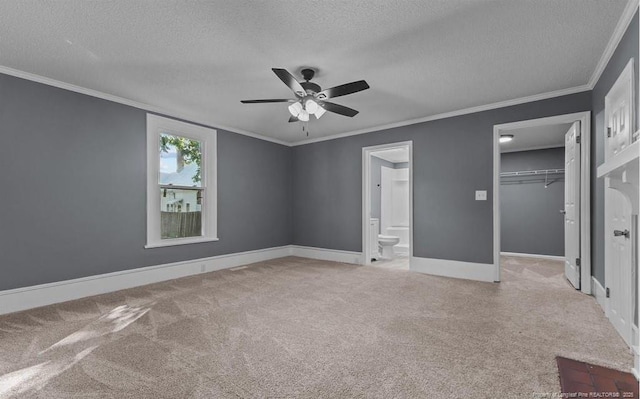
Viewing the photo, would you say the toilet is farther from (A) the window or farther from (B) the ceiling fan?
(B) the ceiling fan

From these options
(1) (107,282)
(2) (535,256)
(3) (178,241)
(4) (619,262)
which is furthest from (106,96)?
(2) (535,256)

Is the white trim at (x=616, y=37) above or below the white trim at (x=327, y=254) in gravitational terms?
above

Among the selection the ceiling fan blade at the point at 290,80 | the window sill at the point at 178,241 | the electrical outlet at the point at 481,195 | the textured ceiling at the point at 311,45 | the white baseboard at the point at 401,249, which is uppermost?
the textured ceiling at the point at 311,45

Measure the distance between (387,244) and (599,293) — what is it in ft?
11.6

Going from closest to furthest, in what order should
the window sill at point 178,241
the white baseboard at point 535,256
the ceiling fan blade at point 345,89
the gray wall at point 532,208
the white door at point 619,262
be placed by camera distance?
the white door at point 619,262 → the ceiling fan blade at point 345,89 → the window sill at point 178,241 → the white baseboard at point 535,256 → the gray wall at point 532,208

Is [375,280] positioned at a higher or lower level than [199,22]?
lower

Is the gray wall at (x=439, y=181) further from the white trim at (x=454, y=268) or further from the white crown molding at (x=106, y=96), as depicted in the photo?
the white crown molding at (x=106, y=96)

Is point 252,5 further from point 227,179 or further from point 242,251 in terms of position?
point 242,251

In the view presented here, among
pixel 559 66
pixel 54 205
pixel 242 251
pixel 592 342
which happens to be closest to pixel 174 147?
pixel 54 205

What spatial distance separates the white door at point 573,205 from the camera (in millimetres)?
3842

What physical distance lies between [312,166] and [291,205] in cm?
98

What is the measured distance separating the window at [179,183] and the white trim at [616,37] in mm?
4964

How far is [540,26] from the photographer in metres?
2.47

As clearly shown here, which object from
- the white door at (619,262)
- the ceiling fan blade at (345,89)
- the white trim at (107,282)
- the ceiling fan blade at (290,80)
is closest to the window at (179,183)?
the white trim at (107,282)
